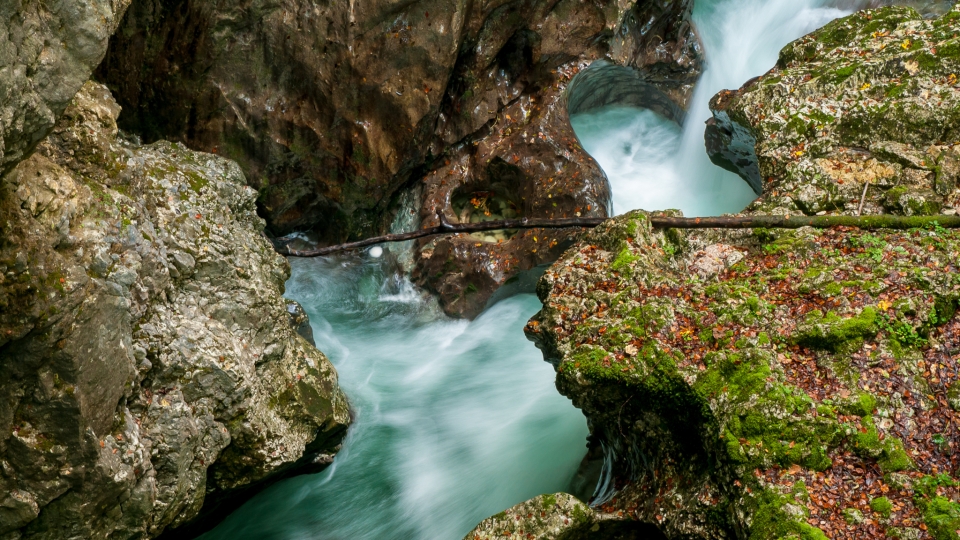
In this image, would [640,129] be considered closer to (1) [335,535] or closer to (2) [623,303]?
(2) [623,303]

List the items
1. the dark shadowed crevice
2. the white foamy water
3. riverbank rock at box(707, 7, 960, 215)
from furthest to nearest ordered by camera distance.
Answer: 1. the white foamy water
2. the dark shadowed crevice
3. riverbank rock at box(707, 7, 960, 215)

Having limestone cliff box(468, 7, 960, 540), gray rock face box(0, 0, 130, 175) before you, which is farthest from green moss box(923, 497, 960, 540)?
gray rock face box(0, 0, 130, 175)

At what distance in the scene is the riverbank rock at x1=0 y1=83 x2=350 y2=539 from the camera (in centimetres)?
376

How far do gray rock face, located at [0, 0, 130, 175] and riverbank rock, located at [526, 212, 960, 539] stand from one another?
3699 millimetres

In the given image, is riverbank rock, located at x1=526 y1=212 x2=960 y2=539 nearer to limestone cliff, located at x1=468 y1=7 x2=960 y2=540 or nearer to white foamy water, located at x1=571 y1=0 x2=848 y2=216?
limestone cliff, located at x1=468 y1=7 x2=960 y2=540

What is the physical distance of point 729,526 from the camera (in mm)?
4418

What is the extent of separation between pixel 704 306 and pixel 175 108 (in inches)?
246

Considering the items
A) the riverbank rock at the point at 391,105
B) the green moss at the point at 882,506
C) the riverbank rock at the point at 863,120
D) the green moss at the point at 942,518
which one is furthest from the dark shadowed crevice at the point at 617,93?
the green moss at the point at 942,518

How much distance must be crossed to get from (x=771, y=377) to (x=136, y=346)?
14.6ft

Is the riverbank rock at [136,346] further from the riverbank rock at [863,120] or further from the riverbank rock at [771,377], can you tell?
the riverbank rock at [863,120]

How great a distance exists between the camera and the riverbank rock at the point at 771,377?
423 centimetres

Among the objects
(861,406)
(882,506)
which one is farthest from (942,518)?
(861,406)

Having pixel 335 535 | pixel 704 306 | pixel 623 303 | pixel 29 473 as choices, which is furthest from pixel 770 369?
pixel 29 473

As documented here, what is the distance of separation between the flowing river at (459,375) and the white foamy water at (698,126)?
0.02m
